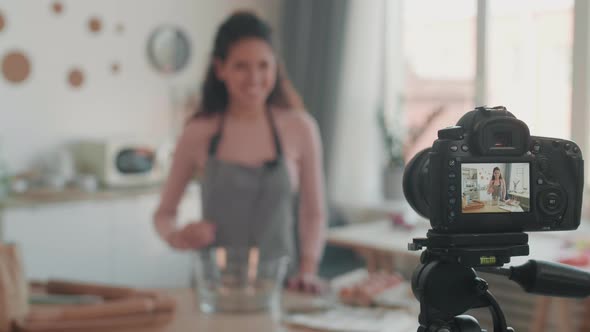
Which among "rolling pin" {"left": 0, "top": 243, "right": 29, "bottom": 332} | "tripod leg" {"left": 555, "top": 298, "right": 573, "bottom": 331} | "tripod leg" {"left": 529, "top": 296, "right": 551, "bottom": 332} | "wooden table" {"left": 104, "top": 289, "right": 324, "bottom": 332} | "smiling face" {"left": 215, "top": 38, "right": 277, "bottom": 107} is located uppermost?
"smiling face" {"left": 215, "top": 38, "right": 277, "bottom": 107}

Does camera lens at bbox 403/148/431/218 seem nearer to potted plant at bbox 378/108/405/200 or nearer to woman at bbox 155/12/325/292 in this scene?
woman at bbox 155/12/325/292

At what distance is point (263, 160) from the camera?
6.38 feet

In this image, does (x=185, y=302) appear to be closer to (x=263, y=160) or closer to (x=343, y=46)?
(x=263, y=160)

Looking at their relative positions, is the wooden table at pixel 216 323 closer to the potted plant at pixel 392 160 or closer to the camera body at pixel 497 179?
the camera body at pixel 497 179

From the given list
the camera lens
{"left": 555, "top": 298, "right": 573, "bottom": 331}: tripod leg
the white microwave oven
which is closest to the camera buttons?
the camera lens

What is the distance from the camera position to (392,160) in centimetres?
368

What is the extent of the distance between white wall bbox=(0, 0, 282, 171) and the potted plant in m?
1.22

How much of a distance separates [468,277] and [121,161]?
2.85 metres

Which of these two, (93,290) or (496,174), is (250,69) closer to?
(93,290)

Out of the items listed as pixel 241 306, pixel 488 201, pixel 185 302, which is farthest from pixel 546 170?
pixel 185 302

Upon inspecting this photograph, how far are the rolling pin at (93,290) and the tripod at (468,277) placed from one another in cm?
76

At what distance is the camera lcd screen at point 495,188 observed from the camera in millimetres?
722

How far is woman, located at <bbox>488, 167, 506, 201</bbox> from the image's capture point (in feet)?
2.39

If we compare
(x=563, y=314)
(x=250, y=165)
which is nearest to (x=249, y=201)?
(x=250, y=165)
